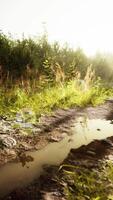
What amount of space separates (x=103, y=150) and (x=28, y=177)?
152 cm

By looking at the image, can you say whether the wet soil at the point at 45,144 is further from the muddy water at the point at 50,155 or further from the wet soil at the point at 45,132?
the muddy water at the point at 50,155

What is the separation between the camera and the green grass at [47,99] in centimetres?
A: 686

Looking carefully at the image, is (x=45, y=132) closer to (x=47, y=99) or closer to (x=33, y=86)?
(x=47, y=99)

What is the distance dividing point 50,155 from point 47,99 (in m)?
3.81

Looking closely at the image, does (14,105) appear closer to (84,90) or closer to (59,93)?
(59,93)

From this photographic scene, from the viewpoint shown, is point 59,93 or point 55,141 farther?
point 59,93

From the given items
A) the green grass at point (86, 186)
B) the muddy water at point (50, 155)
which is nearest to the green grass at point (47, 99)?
the muddy water at point (50, 155)

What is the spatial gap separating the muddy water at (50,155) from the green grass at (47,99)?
→ 1.30 metres

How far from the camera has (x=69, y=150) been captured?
440cm

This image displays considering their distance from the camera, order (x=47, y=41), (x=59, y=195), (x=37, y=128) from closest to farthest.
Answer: (x=59, y=195) → (x=37, y=128) → (x=47, y=41)

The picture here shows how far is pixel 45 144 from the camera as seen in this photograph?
4.60 metres

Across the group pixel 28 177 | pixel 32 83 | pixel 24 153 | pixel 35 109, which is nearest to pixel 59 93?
pixel 32 83

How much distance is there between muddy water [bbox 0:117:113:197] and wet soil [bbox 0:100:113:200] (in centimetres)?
11

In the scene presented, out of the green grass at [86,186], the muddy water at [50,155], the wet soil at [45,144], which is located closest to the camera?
the green grass at [86,186]
